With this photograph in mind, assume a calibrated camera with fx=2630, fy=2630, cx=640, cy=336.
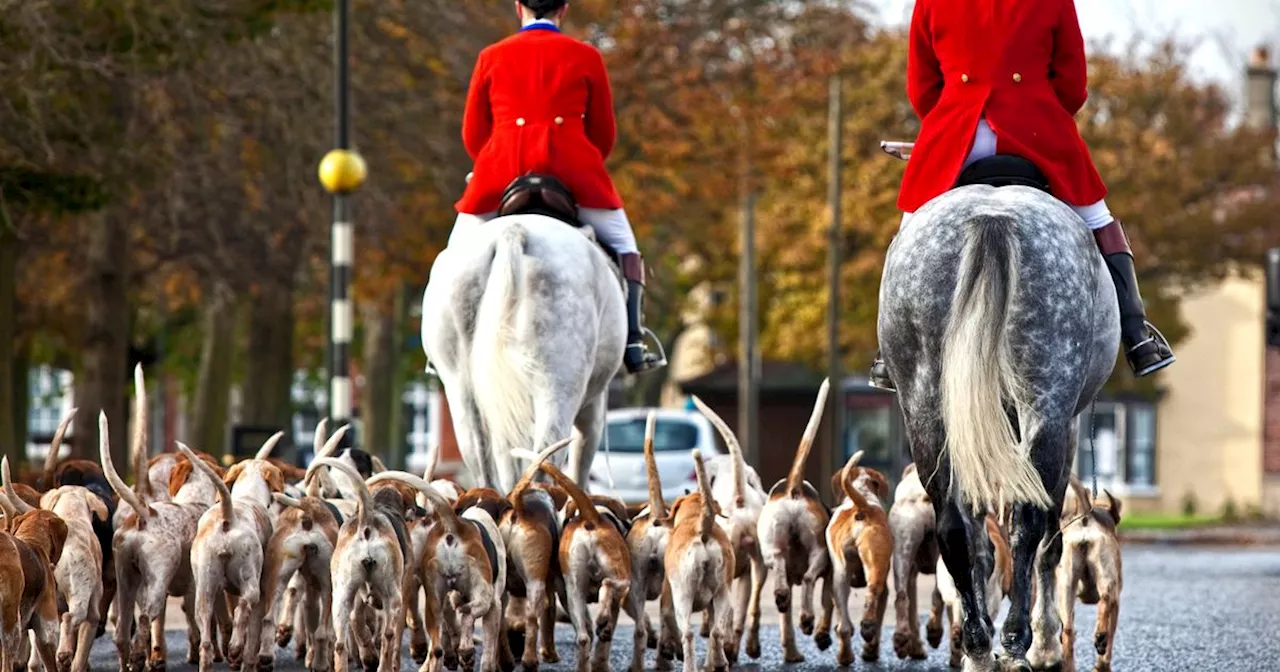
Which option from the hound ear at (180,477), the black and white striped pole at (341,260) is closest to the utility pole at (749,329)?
the black and white striped pole at (341,260)

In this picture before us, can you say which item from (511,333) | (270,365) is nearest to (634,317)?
(511,333)

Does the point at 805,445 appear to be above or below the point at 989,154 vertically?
below

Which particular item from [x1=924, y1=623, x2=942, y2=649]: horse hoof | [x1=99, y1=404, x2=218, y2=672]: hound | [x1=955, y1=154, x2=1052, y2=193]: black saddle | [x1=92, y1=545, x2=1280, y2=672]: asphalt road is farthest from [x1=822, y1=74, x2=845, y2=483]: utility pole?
[x1=955, y1=154, x2=1052, y2=193]: black saddle

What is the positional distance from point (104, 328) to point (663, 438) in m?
8.52

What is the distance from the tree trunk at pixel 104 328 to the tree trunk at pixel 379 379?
33.3 feet

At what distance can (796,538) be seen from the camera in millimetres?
10867

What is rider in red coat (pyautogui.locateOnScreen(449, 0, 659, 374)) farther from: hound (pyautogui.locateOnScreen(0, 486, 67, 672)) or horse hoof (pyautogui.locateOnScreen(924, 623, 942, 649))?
hound (pyautogui.locateOnScreen(0, 486, 67, 672))

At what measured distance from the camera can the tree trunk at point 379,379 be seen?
121 ft

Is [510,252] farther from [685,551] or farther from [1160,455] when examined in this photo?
[1160,455]

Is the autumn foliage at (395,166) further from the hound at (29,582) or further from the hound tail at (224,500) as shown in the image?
the hound at (29,582)

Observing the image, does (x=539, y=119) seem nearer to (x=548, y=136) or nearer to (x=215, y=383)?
(x=548, y=136)

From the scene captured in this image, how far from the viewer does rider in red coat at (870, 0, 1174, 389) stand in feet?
30.1

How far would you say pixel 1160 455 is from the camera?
61688 millimetres

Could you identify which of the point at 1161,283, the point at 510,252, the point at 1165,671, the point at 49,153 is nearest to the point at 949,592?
the point at 1165,671
